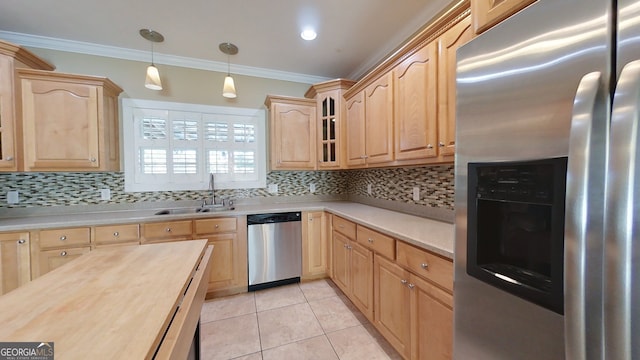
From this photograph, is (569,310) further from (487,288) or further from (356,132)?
(356,132)

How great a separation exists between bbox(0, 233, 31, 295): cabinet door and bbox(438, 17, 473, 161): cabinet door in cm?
345

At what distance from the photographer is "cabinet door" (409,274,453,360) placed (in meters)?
1.23

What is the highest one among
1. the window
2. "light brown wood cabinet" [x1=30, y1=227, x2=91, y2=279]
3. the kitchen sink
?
the window

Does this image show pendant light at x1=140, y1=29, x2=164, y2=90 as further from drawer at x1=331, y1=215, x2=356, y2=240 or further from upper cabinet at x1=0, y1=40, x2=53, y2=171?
drawer at x1=331, y1=215, x2=356, y2=240

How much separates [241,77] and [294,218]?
6.54 feet

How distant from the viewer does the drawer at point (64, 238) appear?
2.09 m

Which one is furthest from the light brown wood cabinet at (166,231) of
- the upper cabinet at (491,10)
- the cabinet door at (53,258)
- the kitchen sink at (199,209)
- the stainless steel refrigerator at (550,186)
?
the upper cabinet at (491,10)

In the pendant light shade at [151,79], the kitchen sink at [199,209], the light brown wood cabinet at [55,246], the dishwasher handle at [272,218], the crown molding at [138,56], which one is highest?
the crown molding at [138,56]

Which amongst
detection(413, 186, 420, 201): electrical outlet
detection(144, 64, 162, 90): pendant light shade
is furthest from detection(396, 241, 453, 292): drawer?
detection(144, 64, 162, 90): pendant light shade

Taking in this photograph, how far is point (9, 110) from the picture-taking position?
6.94ft

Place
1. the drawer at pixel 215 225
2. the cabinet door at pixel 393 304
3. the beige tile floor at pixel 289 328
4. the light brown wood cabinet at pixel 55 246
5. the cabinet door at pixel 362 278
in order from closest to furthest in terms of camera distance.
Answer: the cabinet door at pixel 393 304, the beige tile floor at pixel 289 328, the cabinet door at pixel 362 278, the light brown wood cabinet at pixel 55 246, the drawer at pixel 215 225

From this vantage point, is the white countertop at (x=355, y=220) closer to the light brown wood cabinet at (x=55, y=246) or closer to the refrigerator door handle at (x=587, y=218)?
the light brown wood cabinet at (x=55, y=246)

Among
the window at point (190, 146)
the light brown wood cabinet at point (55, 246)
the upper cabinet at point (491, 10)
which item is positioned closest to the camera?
the upper cabinet at point (491, 10)

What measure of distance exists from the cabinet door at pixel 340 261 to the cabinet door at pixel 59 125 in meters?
2.60
